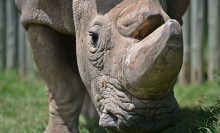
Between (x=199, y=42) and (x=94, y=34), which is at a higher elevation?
(x=94, y=34)

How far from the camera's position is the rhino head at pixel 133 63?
1.91 m

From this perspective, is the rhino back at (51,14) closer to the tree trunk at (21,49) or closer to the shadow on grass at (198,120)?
the shadow on grass at (198,120)

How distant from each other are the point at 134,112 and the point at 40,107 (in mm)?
2878

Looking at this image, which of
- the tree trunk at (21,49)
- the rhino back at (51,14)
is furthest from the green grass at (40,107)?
the rhino back at (51,14)

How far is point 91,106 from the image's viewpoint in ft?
14.9

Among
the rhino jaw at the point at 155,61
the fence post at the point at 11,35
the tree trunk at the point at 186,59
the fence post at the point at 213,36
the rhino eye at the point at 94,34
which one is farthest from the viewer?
the fence post at the point at 11,35

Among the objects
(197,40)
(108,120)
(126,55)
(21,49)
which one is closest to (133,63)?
(126,55)

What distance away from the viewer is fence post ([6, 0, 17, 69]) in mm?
6621

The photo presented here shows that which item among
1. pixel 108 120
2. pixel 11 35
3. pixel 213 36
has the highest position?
pixel 11 35

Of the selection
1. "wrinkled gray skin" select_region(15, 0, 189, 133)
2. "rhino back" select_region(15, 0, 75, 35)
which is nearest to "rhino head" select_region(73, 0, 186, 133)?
"wrinkled gray skin" select_region(15, 0, 189, 133)

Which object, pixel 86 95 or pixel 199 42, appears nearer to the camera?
pixel 86 95

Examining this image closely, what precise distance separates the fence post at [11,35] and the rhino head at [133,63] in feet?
14.5

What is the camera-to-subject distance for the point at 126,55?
2.10 meters

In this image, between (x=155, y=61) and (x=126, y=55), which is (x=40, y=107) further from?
(x=155, y=61)
